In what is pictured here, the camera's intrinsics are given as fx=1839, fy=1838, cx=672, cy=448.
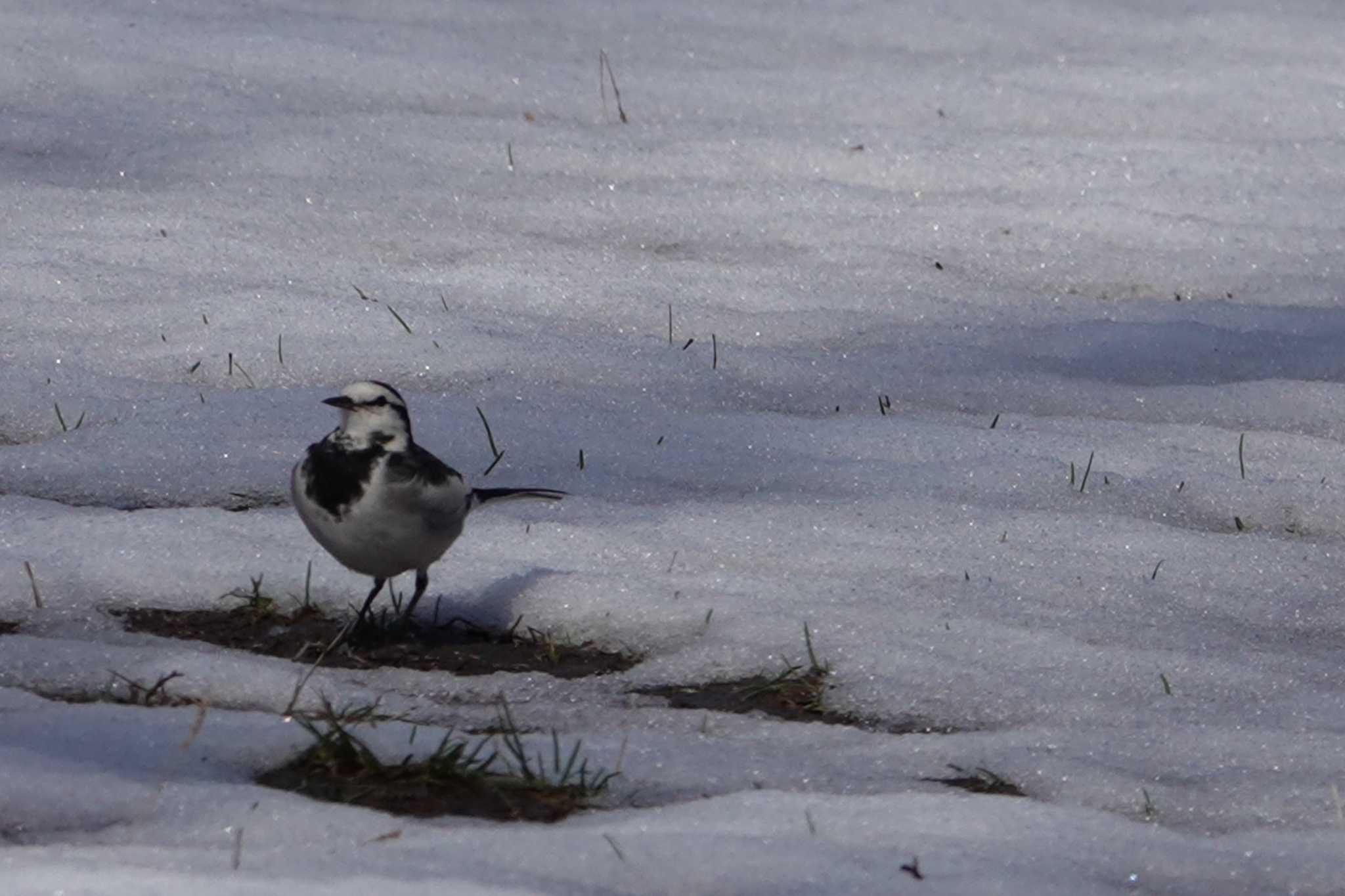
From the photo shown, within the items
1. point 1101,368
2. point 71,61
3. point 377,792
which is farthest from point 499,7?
point 377,792

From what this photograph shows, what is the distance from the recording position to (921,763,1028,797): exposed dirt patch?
3418 millimetres

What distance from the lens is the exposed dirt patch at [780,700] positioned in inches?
149

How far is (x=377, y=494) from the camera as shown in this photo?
3.94 m

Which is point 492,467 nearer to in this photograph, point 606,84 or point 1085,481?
point 1085,481

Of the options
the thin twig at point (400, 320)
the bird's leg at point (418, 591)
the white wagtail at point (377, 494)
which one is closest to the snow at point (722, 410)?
the thin twig at point (400, 320)

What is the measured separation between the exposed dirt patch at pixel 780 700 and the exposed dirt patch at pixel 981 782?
267 mm

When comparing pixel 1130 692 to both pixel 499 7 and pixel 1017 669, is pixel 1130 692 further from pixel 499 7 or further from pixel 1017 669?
pixel 499 7

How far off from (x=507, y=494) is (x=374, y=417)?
1.70ft

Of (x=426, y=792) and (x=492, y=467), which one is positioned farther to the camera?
(x=492, y=467)

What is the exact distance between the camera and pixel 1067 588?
14.7ft

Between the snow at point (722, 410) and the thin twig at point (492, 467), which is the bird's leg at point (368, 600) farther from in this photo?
the thin twig at point (492, 467)

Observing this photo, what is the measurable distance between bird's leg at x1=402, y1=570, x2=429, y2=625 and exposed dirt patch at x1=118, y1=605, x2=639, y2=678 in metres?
0.03

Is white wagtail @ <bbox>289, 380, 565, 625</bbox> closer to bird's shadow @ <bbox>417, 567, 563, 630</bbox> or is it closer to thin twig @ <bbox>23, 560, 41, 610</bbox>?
bird's shadow @ <bbox>417, 567, 563, 630</bbox>

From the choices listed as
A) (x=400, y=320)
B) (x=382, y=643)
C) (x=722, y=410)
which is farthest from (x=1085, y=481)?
(x=400, y=320)
